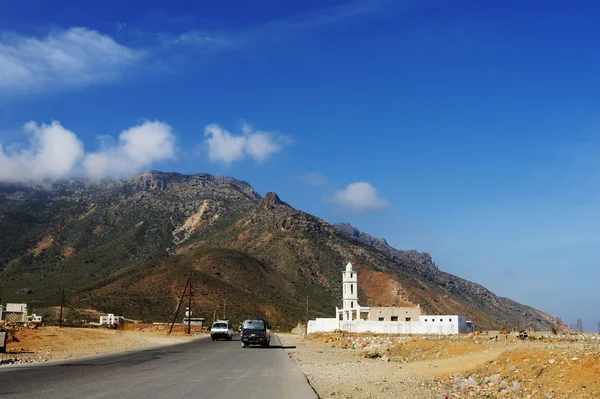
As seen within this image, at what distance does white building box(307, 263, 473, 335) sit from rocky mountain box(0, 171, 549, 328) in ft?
88.3

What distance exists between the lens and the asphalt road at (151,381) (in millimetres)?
14430

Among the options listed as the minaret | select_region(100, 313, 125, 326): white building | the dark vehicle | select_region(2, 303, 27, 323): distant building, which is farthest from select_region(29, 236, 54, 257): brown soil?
the dark vehicle

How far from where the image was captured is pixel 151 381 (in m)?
17.3

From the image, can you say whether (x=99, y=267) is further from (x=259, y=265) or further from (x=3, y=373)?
(x=3, y=373)

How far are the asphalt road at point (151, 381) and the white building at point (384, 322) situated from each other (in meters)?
41.6

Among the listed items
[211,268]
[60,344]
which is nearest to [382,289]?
[211,268]

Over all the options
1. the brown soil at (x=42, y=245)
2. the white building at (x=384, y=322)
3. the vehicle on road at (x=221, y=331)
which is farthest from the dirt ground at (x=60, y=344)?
the brown soil at (x=42, y=245)

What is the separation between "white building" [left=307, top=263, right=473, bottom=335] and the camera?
6288 centimetres

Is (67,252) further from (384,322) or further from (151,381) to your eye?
(151,381)

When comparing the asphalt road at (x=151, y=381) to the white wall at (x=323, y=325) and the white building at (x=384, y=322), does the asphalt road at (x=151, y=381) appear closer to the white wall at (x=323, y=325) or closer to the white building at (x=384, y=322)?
the white building at (x=384, y=322)

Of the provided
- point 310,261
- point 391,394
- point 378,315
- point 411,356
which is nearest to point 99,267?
point 310,261

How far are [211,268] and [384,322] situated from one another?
230 ft

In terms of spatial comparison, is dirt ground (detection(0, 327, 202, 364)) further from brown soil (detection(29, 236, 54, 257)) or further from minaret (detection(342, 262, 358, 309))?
brown soil (detection(29, 236, 54, 257))

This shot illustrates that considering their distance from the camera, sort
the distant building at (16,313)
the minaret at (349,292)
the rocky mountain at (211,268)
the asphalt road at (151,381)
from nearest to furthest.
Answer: the asphalt road at (151,381) → the distant building at (16,313) → the minaret at (349,292) → the rocky mountain at (211,268)
